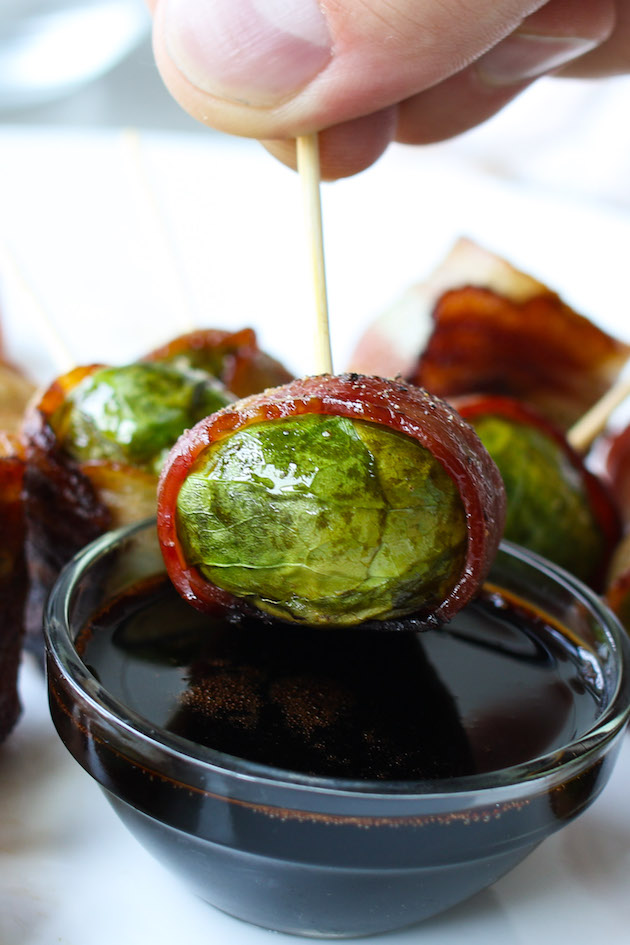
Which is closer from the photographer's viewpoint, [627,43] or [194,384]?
[194,384]

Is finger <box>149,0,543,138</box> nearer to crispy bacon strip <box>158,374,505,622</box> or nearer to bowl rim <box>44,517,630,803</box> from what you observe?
crispy bacon strip <box>158,374,505,622</box>

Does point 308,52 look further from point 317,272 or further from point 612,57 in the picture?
point 612,57

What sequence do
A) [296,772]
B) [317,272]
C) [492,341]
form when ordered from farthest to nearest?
[492,341] < [317,272] < [296,772]

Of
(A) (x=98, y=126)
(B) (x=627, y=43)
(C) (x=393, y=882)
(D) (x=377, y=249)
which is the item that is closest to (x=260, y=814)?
(C) (x=393, y=882)

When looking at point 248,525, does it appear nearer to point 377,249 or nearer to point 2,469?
point 2,469

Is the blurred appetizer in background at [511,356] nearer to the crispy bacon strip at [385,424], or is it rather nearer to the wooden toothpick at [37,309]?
the wooden toothpick at [37,309]

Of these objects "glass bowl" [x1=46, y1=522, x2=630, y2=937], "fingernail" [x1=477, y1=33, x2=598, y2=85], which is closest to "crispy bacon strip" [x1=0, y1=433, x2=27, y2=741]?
"glass bowl" [x1=46, y1=522, x2=630, y2=937]

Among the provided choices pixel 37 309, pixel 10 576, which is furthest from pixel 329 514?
pixel 37 309
